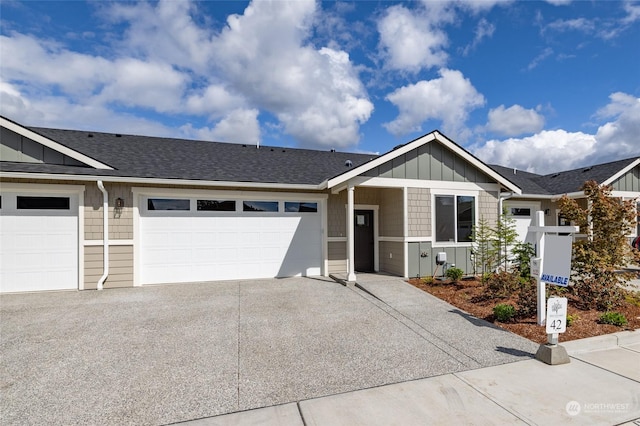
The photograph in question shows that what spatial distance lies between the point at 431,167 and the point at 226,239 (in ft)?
21.7

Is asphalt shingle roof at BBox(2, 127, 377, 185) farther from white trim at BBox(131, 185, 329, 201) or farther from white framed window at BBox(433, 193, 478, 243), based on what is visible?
white framed window at BBox(433, 193, 478, 243)

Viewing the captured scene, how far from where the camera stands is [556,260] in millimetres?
4195

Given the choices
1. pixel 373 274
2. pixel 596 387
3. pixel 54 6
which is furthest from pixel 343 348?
pixel 54 6

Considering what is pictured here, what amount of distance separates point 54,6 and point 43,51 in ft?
5.05

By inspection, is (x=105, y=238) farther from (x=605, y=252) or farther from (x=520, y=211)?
(x=520, y=211)

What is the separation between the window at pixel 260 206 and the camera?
929cm

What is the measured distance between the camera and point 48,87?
9.66m

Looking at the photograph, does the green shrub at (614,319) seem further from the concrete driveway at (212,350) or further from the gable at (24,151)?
the gable at (24,151)

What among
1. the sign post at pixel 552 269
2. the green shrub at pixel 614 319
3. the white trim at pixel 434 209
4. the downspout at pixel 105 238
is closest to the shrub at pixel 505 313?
the sign post at pixel 552 269

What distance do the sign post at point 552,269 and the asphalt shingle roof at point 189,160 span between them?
537 cm

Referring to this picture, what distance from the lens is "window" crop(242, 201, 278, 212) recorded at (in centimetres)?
929

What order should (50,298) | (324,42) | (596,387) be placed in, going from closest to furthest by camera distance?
(596,387)
(50,298)
(324,42)

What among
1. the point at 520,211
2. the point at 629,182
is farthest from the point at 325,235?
the point at 629,182

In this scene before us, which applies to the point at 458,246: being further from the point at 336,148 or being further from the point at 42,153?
the point at 42,153
